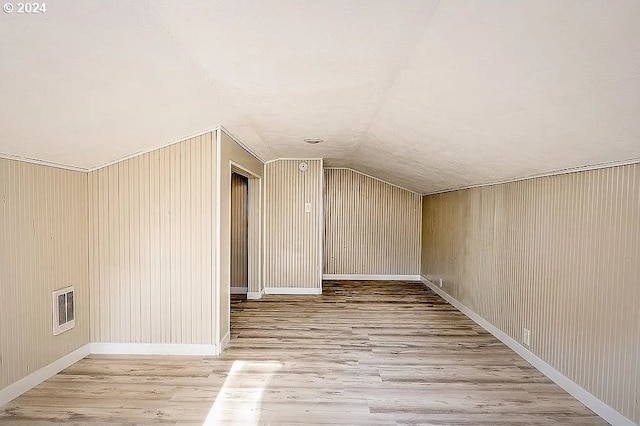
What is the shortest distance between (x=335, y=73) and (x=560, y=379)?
9.79 feet

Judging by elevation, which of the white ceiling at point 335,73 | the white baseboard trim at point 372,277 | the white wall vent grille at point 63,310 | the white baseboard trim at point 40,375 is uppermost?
the white ceiling at point 335,73

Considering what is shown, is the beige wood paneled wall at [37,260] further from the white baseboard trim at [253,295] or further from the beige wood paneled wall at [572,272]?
the beige wood paneled wall at [572,272]

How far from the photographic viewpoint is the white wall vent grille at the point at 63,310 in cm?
349

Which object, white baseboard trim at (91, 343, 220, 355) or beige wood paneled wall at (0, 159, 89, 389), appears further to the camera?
white baseboard trim at (91, 343, 220, 355)

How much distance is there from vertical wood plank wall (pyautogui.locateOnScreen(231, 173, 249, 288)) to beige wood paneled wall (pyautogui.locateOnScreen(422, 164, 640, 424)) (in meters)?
3.61

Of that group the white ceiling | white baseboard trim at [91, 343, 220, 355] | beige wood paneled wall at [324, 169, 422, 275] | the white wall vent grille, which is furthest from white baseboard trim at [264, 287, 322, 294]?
the white ceiling

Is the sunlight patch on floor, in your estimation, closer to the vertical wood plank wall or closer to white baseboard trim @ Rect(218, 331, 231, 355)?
white baseboard trim @ Rect(218, 331, 231, 355)

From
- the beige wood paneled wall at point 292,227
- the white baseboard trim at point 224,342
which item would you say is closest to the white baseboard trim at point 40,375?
the white baseboard trim at point 224,342

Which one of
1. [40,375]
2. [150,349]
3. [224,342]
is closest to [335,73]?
[224,342]

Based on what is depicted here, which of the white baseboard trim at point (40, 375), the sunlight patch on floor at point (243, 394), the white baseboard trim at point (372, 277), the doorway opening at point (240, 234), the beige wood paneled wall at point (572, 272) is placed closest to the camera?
the beige wood paneled wall at point (572, 272)

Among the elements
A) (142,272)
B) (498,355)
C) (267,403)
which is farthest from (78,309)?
(498,355)

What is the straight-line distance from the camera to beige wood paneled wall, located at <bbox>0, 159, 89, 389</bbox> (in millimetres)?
2994

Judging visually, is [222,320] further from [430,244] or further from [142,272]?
[430,244]

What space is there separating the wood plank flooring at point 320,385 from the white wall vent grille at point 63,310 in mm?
390
